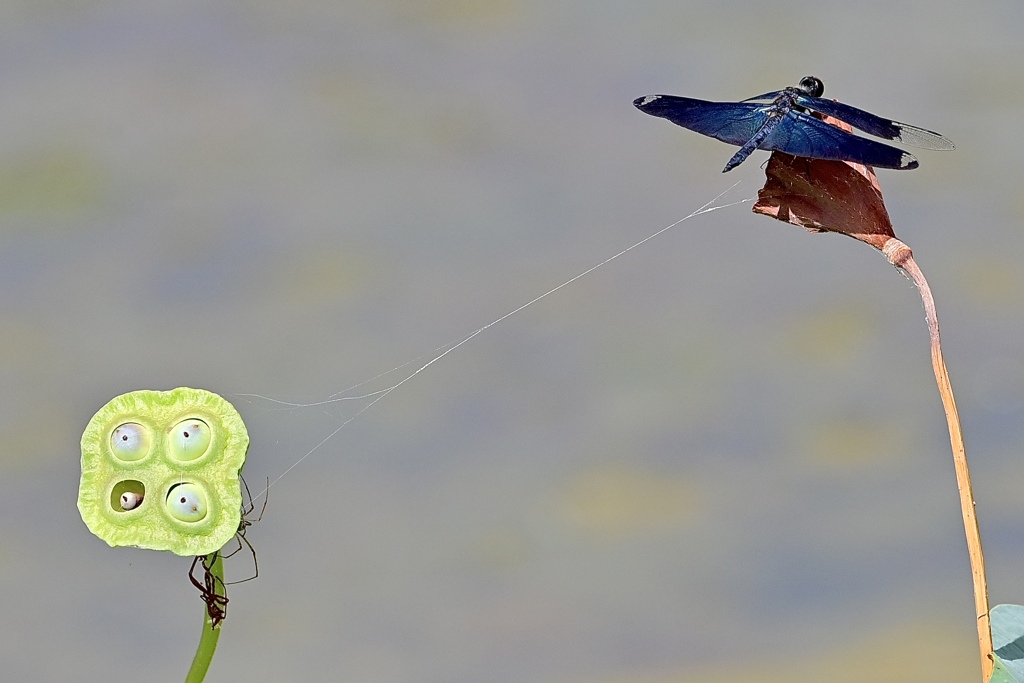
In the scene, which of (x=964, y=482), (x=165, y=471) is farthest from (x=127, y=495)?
Answer: (x=964, y=482)

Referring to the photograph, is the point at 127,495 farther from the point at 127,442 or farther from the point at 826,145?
the point at 826,145

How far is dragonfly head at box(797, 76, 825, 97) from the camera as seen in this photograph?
34 centimetres

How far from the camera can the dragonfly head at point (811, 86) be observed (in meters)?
0.34

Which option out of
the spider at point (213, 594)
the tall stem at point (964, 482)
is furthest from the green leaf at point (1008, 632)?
the spider at point (213, 594)

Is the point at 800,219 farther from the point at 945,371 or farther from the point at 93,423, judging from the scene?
the point at 93,423

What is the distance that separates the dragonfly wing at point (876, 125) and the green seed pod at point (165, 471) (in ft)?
0.57

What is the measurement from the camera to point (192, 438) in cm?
21

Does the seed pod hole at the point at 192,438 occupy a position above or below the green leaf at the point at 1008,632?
above

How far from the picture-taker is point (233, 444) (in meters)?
0.21

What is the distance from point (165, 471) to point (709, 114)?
0.23m

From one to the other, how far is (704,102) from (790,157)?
0.39 ft

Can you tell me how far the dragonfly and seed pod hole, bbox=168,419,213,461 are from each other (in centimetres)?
15

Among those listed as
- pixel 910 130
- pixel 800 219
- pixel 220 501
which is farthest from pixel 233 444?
pixel 910 130

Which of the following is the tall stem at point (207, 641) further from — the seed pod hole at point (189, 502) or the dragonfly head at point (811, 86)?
the dragonfly head at point (811, 86)
